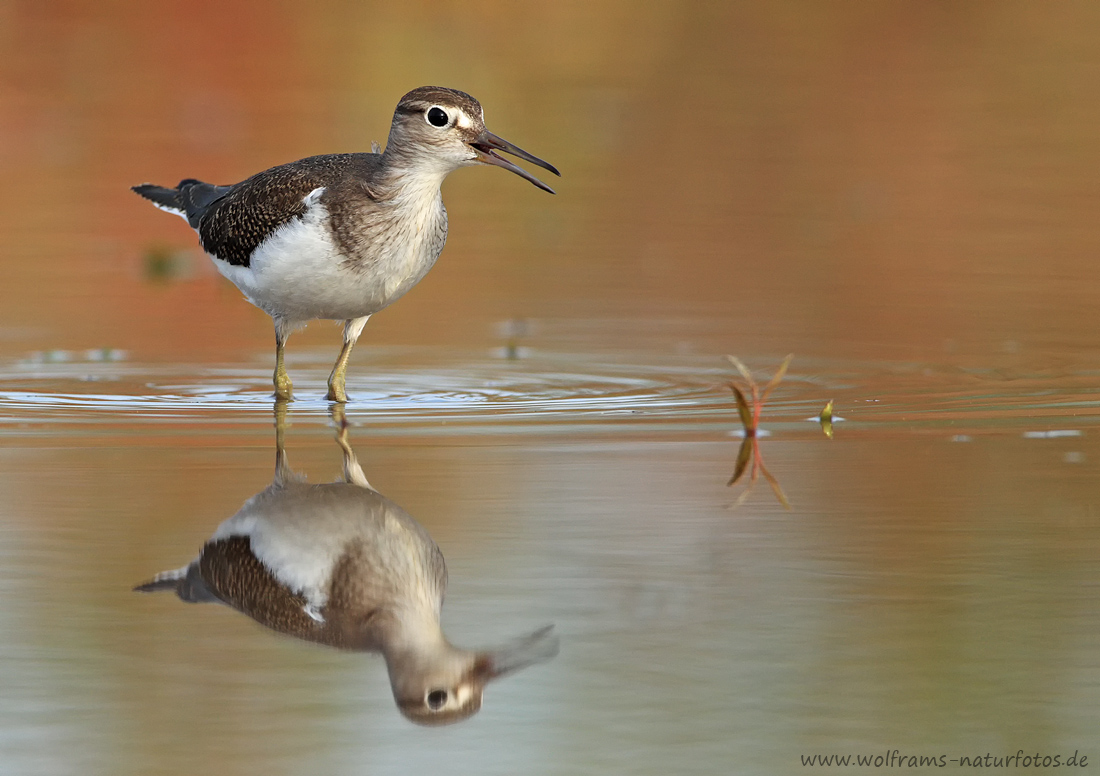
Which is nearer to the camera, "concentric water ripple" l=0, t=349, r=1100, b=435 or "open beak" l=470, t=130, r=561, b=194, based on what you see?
"concentric water ripple" l=0, t=349, r=1100, b=435

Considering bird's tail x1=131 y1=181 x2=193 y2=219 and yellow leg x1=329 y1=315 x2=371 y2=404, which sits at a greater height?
bird's tail x1=131 y1=181 x2=193 y2=219

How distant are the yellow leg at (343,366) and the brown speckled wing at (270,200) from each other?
1.92 ft

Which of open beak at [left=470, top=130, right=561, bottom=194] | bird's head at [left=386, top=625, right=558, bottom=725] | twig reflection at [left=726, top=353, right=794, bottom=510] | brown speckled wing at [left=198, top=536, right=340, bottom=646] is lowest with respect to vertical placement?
bird's head at [left=386, top=625, right=558, bottom=725]

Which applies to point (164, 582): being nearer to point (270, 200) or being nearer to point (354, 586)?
point (354, 586)

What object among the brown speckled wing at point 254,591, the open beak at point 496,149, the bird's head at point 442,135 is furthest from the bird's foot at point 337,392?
the brown speckled wing at point 254,591

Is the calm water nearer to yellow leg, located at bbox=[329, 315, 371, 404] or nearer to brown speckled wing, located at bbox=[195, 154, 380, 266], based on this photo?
yellow leg, located at bbox=[329, 315, 371, 404]

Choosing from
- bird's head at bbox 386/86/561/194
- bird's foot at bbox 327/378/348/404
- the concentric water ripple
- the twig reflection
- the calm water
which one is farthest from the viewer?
bird's foot at bbox 327/378/348/404

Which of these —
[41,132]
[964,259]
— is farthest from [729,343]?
[41,132]

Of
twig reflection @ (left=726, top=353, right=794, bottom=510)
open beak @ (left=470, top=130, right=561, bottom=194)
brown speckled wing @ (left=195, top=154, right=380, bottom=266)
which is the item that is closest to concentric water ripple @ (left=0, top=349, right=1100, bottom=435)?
twig reflection @ (left=726, top=353, right=794, bottom=510)

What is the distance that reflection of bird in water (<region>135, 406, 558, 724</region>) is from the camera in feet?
14.4

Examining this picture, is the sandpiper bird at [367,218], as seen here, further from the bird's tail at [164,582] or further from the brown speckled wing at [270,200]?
the bird's tail at [164,582]

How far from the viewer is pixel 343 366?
28.2 feet

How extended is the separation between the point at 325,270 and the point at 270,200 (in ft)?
2.04

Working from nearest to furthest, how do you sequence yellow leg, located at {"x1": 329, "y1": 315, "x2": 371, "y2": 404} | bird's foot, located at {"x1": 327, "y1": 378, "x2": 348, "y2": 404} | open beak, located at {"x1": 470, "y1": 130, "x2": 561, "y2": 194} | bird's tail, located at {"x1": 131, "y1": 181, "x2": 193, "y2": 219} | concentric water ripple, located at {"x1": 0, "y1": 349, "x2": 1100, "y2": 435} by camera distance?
concentric water ripple, located at {"x1": 0, "y1": 349, "x2": 1100, "y2": 435}
open beak, located at {"x1": 470, "y1": 130, "x2": 561, "y2": 194}
bird's foot, located at {"x1": 327, "y1": 378, "x2": 348, "y2": 404}
yellow leg, located at {"x1": 329, "y1": 315, "x2": 371, "y2": 404}
bird's tail, located at {"x1": 131, "y1": 181, "x2": 193, "y2": 219}
